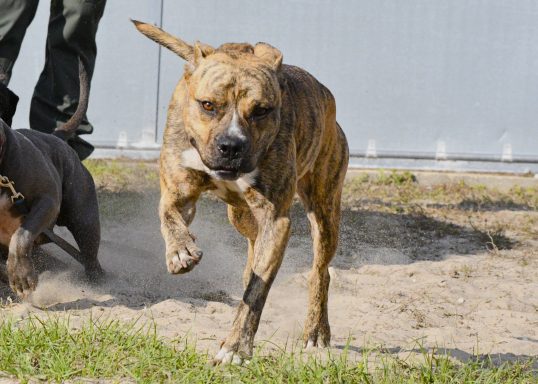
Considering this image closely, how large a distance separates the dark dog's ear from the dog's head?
5.47ft

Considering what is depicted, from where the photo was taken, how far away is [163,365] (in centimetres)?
372

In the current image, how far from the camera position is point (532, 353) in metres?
4.79

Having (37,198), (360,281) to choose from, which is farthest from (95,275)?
(360,281)

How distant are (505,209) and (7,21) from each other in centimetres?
495

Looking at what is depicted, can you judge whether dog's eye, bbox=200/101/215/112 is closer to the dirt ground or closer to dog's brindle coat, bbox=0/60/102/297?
the dirt ground

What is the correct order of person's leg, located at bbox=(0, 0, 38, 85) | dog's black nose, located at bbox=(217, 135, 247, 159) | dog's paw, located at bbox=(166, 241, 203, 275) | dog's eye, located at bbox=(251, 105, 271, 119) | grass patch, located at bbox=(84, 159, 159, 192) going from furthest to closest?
grass patch, located at bbox=(84, 159, 159, 192)
person's leg, located at bbox=(0, 0, 38, 85)
dog's eye, located at bbox=(251, 105, 271, 119)
dog's black nose, located at bbox=(217, 135, 247, 159)
dog's paw, located at bbox=(166, 241, 203, 275)

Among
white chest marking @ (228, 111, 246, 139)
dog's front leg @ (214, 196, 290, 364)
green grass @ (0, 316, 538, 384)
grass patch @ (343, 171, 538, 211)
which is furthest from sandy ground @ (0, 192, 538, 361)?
white chest marking @ (228, 111, 246, 139)

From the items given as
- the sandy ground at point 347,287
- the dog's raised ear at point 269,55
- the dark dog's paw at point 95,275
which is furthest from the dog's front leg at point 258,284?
the dark dog's paw at point 95,275

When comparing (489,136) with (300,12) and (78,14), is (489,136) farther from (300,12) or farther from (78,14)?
(78,14)

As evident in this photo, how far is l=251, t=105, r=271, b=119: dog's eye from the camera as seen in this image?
4.20 metres

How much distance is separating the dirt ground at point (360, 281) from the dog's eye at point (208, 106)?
1.08 meters

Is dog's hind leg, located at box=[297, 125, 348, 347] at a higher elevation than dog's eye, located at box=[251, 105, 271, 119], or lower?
lower

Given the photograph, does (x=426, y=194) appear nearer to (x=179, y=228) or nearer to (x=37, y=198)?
(x=37, y=198)

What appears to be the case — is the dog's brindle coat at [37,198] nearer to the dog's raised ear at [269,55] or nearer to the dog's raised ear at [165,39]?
the dog's raised ear at [165,39]
